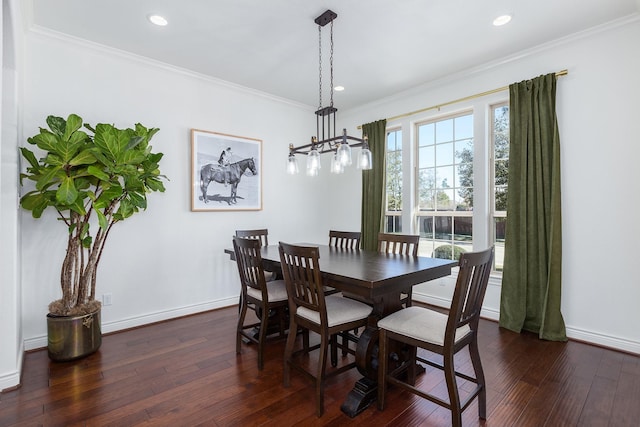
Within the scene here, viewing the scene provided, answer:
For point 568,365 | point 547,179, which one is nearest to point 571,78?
point 547,179

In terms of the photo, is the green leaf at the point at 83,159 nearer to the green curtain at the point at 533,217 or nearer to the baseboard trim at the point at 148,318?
the baseboard trim at the point at 148,318

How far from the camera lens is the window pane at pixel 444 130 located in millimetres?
4113

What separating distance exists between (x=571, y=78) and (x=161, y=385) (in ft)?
14.4

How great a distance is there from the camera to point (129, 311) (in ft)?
11.2

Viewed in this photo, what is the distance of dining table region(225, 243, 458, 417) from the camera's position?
6.49ft

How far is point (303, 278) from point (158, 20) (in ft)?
8.19

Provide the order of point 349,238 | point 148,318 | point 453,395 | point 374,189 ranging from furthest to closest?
point 374,189 → point 349,238 → point 148,318 → point 453,395

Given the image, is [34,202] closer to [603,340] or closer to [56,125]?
[56,125]

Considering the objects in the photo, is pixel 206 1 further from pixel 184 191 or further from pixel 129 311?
pixel 129 311

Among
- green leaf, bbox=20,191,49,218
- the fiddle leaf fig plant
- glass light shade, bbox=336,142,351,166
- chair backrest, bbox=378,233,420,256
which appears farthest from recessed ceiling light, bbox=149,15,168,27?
chair backrest, bbox=378,233,420,256

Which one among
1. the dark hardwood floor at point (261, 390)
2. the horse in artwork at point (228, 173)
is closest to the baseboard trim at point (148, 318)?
the dark hardwood floor at point (261, 390)

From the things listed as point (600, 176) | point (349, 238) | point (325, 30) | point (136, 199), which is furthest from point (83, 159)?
point (600, 176)

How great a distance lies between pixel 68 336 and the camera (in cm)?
265

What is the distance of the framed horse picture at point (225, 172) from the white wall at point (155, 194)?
0.09m
